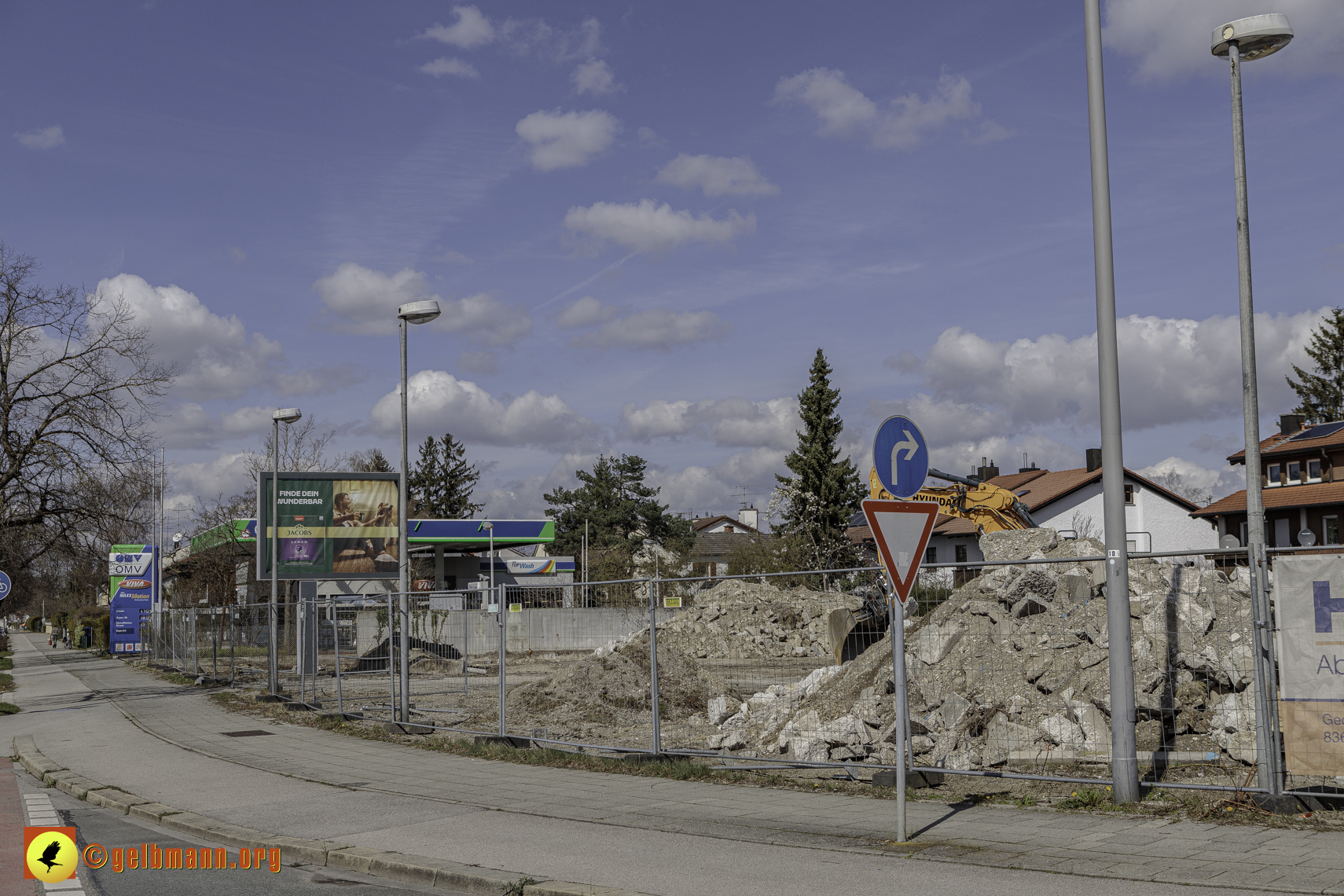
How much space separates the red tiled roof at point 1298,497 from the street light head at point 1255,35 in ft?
140

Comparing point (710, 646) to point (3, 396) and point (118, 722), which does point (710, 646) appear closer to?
Answer: point (118, 722)

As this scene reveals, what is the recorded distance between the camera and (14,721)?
20891 millimetres

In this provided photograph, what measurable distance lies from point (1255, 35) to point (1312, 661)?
4851mm

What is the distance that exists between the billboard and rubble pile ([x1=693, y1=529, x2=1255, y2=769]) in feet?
38.8

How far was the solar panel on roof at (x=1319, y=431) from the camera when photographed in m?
51.4

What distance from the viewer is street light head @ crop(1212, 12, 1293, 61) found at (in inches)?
343

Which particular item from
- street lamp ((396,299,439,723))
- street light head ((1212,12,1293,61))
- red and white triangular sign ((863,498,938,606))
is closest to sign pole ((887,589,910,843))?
red and white triangular sign ((863,498,938,606))

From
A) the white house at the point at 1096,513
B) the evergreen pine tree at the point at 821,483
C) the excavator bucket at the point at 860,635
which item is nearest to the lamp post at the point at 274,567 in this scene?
the excavator bucket at the point at 860,635

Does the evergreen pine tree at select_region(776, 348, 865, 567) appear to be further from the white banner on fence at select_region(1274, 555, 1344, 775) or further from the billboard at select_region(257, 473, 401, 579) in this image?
the white banner on fence at select_region(1274, 555, 1344, 775)

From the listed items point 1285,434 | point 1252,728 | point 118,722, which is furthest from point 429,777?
point 1285,434

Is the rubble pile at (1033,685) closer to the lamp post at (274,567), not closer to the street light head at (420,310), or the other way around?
the street light head at (420,310)

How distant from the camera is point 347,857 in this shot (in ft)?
27.1

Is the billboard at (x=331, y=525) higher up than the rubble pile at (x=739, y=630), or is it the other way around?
the billboard at (x=331, y=525)

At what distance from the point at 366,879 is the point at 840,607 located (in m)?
12.8
